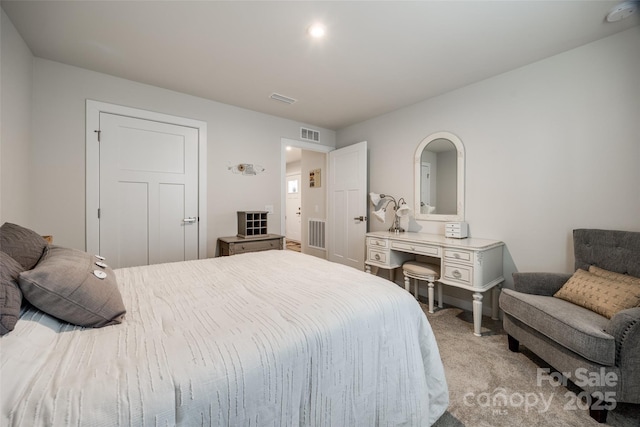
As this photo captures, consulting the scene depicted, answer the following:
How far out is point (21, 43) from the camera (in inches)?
78.9

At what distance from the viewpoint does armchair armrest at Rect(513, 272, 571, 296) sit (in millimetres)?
1982

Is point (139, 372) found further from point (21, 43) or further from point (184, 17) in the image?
point (21, 43)

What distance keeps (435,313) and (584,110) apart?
2.30m

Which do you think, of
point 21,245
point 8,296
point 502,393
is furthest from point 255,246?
point 502,393

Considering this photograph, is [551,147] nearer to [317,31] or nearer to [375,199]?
[375,199]

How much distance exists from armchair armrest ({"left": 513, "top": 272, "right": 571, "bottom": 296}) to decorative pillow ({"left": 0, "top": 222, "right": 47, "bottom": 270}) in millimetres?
3100

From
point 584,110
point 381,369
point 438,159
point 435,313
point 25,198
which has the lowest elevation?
point 435,313

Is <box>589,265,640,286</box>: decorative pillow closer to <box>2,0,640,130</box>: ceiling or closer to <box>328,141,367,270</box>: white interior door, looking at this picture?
<box>2,0,640,130</box>: ceiling

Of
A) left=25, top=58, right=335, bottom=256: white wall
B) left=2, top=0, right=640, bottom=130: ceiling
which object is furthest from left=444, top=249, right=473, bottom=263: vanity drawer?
left=25, top=58, right=335, bottom=256: white wall

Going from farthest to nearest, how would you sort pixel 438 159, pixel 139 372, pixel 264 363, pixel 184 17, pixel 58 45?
pixel 438 159 → pixel 58 45 → pixel 184 17 → pixel 264 363 → pixel 139 372

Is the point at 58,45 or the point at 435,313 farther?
the point at 435,313

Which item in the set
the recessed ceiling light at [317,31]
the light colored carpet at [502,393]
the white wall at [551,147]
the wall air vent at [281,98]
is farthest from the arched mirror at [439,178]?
the recessed ceiling light at [317,31]

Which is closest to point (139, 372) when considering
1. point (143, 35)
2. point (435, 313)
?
point (143, 35)

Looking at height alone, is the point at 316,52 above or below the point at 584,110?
above
